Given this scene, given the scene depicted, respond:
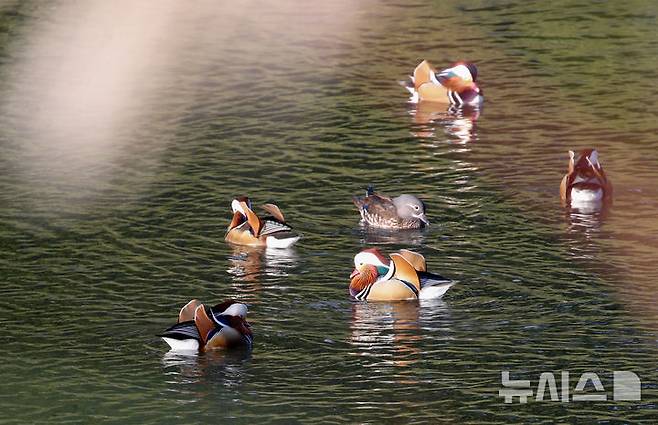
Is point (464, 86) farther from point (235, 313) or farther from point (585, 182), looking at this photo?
point (235, 313)

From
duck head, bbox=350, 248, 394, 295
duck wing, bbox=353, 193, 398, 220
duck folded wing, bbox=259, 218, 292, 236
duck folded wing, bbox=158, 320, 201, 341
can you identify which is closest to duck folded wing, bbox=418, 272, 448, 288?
duck head, bbox=350, 248, 394, 295

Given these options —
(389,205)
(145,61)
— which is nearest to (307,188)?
(389,205)

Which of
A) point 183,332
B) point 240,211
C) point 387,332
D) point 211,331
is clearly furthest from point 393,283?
point 240,211

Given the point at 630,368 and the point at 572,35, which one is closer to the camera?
the point at 630,368

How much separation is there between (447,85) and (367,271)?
11.3 meters

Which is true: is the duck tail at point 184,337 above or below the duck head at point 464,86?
below

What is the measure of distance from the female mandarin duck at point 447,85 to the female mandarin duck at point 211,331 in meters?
12.8

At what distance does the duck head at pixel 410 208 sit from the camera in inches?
840

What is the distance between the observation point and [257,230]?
20.7m

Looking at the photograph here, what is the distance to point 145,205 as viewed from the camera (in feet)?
75.2

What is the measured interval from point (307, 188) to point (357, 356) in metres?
7.31

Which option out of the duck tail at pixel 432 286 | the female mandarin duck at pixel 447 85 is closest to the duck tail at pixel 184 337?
the duck tail at pixel 432 286

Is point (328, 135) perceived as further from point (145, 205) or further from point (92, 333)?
point (92, 333)

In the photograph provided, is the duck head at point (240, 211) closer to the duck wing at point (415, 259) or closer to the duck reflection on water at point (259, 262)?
the duck reflection on water at point (259, 262)
